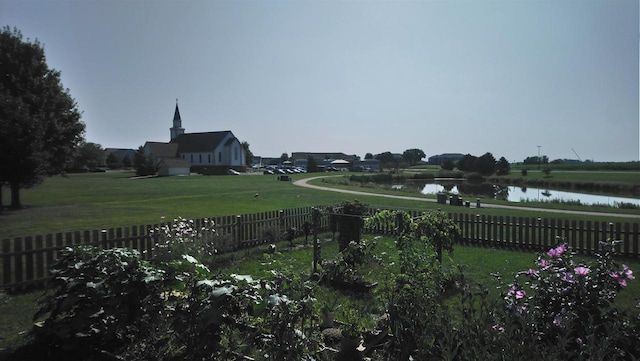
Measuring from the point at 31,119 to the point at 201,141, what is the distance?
225ft

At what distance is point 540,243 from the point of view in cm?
1124

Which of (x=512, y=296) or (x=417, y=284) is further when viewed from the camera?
(x=417, y=284)

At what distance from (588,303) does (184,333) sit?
3370mm

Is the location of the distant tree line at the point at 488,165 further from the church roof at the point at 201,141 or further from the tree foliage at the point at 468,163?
the church roof at the point at 201,141

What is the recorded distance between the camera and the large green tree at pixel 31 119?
56.9 feet

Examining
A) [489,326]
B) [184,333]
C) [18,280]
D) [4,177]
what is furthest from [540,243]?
[4,177]

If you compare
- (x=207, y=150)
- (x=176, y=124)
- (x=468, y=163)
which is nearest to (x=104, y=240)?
(x=468, y=163)

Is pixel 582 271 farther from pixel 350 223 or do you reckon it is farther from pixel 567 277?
pixel 350 223

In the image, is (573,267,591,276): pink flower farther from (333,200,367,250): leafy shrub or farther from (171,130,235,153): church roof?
(171,130,235,153): church roof

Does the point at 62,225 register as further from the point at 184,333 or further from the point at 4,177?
the point at 184,333

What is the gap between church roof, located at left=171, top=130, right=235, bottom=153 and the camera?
3275 inches

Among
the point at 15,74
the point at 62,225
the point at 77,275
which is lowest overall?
the point at 62,225

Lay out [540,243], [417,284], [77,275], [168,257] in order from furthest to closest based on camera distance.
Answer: [540,243], [168,257], [77,275], [417,284]

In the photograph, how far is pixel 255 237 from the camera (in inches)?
466
